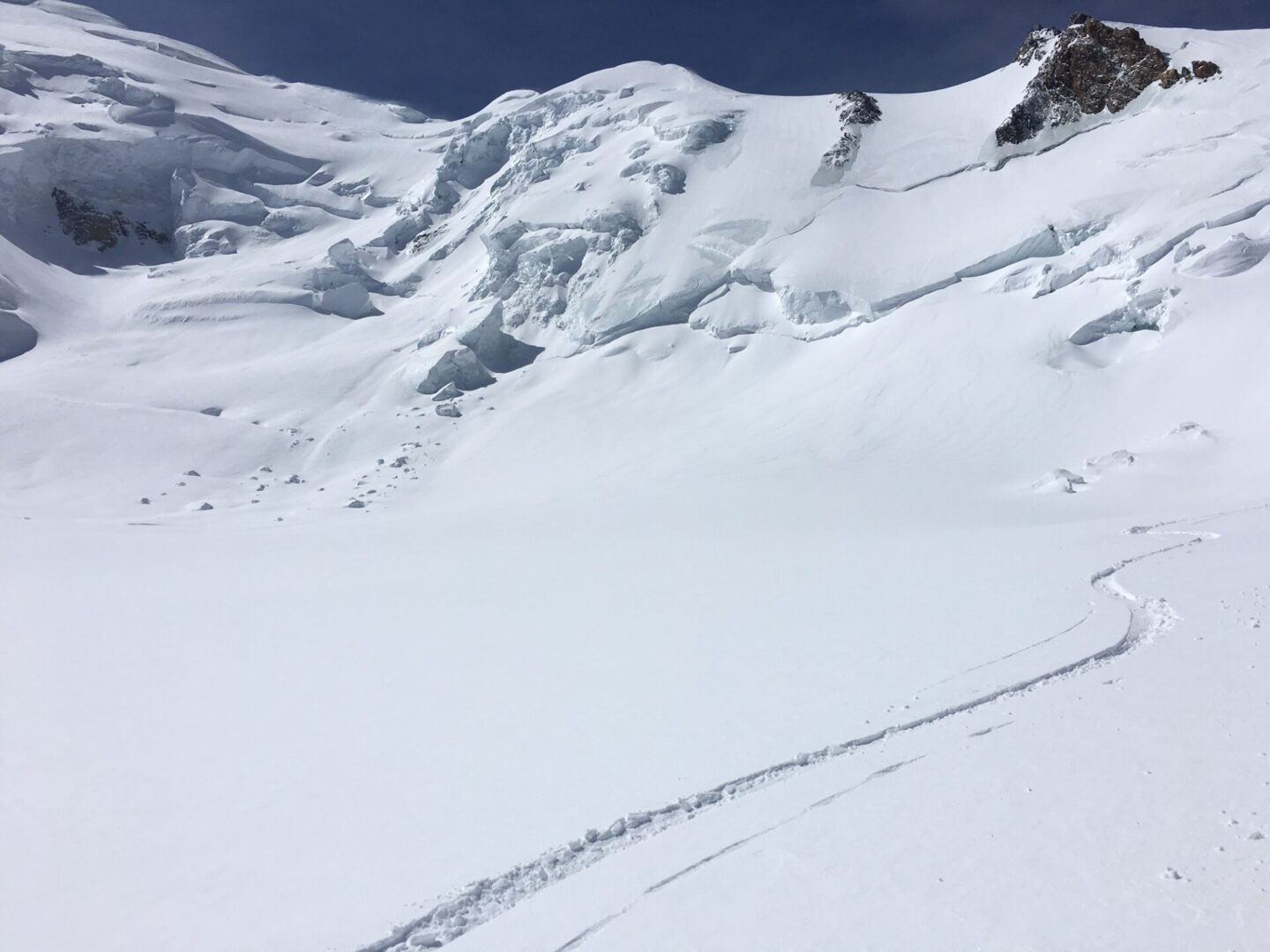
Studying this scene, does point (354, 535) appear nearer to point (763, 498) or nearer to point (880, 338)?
point (763, 498)

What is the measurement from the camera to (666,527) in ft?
73.2

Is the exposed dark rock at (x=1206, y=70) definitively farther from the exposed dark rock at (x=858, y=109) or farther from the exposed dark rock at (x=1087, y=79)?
the exposed dark rock at (x=858, y=109)

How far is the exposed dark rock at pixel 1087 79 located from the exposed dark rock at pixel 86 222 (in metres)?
70.3

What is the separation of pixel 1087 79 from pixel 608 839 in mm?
47490

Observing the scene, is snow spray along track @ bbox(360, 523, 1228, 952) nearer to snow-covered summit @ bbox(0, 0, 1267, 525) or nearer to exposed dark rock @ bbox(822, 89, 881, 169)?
snow-covered summit @ bbox(0, 0, 1267, 525)

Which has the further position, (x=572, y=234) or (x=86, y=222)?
(x=86, y=222)

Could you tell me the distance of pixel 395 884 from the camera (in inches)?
239

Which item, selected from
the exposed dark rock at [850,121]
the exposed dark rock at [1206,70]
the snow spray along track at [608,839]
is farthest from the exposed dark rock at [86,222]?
the exposed dark rock at [1206,70]

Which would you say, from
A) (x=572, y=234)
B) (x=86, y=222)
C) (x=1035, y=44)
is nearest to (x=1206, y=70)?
(x=1035, y=44)

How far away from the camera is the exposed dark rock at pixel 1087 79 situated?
38.8m

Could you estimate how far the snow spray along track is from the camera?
5.65m

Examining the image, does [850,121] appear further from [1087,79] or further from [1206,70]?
[1206,70]

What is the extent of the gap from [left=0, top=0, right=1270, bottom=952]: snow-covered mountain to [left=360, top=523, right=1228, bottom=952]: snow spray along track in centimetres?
5

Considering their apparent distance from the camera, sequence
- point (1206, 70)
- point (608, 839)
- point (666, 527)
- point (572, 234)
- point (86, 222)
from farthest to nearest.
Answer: point (86, 222), point (572, 234), point (1206, 70), point (666, 527), point (608, 839)
